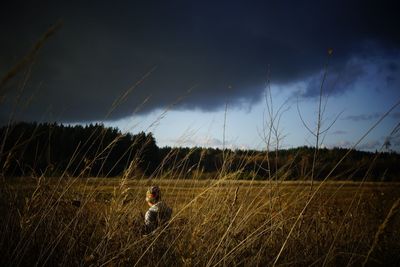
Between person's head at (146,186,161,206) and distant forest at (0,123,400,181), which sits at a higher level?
distant forest at (0,123,400,181)

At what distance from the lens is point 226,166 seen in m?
2.82

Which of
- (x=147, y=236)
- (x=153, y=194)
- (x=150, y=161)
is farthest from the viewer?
(x=153, y=194)

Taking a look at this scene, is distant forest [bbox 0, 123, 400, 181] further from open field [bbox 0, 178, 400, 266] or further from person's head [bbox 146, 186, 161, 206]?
person's head [bbox 146, 186, 161, 206]

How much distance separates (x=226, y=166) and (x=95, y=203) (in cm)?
124

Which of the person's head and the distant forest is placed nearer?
the distant forest

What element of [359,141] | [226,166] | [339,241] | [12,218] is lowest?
[339,241]

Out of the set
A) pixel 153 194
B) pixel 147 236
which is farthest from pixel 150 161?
pixel 153 194

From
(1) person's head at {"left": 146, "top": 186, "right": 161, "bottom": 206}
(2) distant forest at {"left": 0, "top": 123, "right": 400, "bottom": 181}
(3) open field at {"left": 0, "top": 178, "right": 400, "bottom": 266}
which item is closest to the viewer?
(3) open field at {"left": 0, "top": 178, "right": 400, "bottom": 266}

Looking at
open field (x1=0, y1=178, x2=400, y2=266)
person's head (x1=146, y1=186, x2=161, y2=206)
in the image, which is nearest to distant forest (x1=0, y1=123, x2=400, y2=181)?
open field (x1=0, y1=178, x2=400, y2=266)

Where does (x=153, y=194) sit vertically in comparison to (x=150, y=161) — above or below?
below

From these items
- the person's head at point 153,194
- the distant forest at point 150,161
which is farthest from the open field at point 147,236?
the person's head at point 153,194

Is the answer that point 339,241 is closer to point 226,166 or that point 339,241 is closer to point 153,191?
point 226,166

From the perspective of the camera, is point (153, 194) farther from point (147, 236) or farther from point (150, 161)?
point (147, 236)

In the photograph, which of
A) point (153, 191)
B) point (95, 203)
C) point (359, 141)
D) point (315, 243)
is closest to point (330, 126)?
point (359, 141)
